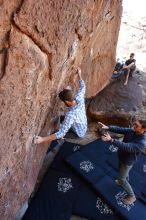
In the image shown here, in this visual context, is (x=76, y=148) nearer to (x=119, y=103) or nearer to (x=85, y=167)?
(x=85, y=167)

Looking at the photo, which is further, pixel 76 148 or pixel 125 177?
pixel 76 148

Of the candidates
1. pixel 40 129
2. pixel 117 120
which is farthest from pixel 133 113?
pixel 40 129

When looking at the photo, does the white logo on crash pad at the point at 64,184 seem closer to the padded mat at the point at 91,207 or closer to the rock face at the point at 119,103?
the padded mat at the point at 91,207

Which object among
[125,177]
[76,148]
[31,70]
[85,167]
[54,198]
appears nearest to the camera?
[31,70]

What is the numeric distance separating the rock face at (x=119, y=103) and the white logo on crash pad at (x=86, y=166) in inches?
56.8

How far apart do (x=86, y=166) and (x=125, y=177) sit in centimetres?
95

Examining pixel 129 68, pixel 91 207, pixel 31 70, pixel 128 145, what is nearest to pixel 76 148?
pixel 91 207

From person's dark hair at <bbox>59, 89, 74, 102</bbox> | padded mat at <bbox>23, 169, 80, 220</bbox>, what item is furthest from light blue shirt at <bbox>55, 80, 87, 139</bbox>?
padded mat at <bbox>23, 169, 80, 220</bbox>

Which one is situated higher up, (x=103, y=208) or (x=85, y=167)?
(x=85, y=167)

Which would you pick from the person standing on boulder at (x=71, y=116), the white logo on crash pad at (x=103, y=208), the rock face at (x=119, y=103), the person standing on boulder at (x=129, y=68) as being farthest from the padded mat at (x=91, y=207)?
the person standing on boulder at (x=129, y=68)

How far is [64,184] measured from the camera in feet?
18.1

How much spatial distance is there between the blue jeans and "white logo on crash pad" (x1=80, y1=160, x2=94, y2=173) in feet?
2.57

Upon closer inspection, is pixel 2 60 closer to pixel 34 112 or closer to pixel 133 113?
pixel 34 112

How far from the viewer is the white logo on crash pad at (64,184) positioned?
17.9 ft
